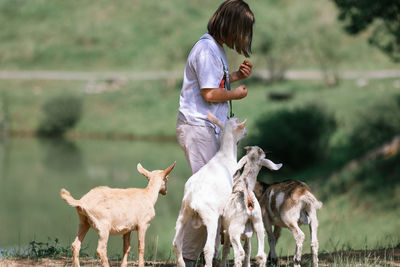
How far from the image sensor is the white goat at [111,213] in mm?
5164

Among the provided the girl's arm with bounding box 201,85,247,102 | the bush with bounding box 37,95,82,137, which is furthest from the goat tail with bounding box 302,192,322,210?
the bush with bounding box 37,95,82,137

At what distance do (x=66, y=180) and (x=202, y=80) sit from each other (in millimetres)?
24576

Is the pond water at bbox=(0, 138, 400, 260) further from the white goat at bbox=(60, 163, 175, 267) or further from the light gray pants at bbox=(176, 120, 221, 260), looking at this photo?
the white goat at bbox=(60, 163, 175, 267)

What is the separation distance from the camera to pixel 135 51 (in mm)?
68812

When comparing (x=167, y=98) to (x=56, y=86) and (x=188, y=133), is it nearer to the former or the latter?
(x=56, y=86)

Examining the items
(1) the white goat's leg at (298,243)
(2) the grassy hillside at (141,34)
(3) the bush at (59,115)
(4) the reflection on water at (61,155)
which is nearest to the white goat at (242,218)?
(1) the white goat's leg at (298,243)

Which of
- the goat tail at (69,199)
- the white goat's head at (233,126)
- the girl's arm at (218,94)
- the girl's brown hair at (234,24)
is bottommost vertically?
the goat tail at (69,199)

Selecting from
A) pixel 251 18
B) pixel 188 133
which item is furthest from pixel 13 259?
pixel 251 18

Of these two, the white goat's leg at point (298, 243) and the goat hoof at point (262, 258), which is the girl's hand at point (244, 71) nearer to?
the white goat's leg at point (298, 243)

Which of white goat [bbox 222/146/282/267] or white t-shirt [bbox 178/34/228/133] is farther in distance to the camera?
white t-shirt [bbox 178/34/228/133]

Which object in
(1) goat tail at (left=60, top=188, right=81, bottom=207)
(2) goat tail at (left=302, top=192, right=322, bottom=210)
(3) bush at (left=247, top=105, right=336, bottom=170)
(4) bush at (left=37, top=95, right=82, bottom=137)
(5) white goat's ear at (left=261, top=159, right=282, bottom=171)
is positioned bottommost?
(1) goat tail at (left=60, top=188, right=81, bottom=207)

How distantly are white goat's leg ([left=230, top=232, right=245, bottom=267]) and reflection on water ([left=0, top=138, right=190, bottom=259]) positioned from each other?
825cm

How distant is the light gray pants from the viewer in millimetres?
5719

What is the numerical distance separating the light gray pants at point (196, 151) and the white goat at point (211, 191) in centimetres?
17
